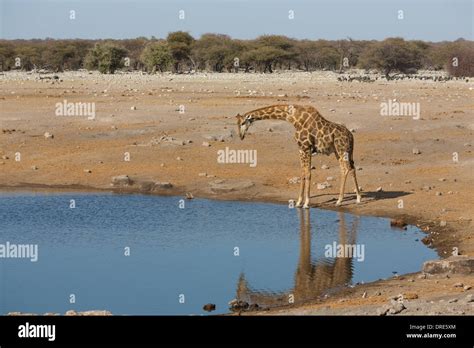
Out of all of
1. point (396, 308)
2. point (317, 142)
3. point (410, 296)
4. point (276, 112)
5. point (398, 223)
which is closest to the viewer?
point (396, 308)

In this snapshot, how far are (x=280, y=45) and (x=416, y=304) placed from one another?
2803 inches

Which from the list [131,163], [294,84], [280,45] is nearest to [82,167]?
[131,163]

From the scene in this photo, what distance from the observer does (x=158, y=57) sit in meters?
70.4

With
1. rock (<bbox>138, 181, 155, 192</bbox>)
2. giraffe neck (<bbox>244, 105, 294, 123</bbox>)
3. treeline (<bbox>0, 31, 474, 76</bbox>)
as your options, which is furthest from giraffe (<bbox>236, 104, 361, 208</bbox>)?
treeline (<bbox>0, 31, 474, 76</bbox>)

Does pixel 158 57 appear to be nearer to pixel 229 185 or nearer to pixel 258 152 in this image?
pixel 258 152

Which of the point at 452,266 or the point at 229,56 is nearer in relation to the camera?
the point at 452,266

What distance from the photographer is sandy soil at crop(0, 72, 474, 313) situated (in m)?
21.0

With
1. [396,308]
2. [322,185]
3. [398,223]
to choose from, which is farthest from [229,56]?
[396,308]

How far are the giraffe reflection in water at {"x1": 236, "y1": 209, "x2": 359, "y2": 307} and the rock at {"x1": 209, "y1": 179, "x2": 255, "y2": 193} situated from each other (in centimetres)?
500

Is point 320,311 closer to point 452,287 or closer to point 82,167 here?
point 452,287

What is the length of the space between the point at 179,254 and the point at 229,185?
6.59m

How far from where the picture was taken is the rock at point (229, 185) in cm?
2275

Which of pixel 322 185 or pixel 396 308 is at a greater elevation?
pixel 322 185
